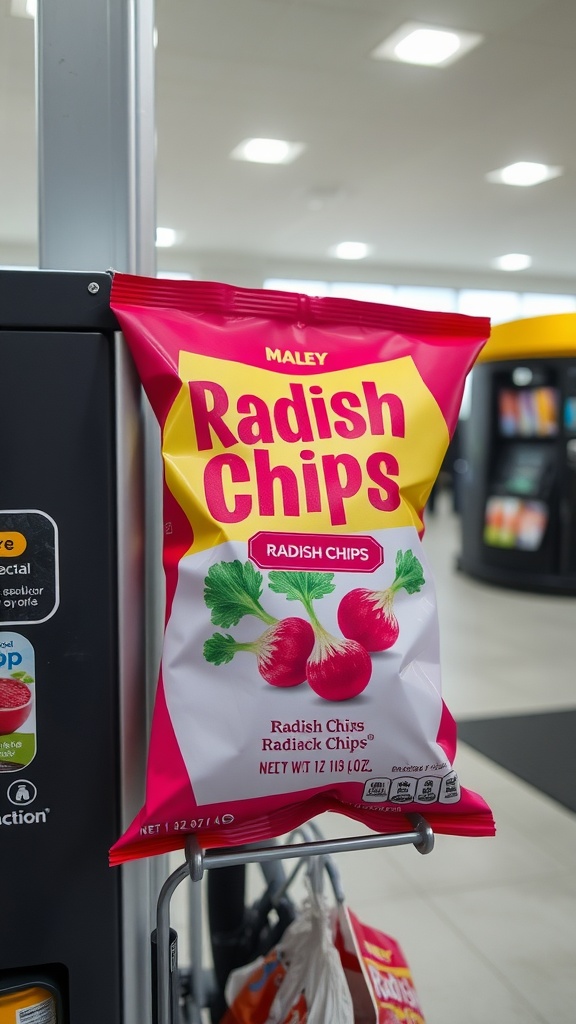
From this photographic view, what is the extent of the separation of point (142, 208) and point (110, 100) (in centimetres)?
11

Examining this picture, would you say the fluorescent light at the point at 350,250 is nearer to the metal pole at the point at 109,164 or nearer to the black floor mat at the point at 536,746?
the black floor mat at the point at 536,746

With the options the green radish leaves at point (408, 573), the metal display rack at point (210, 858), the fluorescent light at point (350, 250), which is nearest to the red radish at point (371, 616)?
the green radish leaves at point (408, 573)

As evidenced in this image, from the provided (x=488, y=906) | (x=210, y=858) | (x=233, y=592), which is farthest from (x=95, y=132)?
(x=488, y=906)

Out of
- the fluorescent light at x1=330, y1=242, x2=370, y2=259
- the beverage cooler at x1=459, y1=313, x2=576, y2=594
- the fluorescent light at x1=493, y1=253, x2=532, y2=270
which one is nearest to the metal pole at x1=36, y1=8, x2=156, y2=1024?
the beverage cooler at x1=459, y1=313, x2=576, y2=594

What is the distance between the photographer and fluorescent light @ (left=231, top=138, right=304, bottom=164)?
676cm

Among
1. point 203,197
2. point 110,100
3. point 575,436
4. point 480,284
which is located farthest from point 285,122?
point 480,284

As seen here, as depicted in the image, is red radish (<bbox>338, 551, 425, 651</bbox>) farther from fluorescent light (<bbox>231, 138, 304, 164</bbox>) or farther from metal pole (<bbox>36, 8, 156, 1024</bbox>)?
fluorescent light (<bbox>231, 138, 304, 164</bbox>)

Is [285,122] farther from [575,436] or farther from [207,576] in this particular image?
[207,576]

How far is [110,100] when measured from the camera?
89cm

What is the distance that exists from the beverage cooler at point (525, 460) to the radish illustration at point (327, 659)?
5600mm

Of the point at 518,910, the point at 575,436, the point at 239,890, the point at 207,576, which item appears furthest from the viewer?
the point at 575,436

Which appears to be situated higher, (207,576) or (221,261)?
(221,261)

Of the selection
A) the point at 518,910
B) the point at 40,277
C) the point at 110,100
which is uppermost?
the point at 110,100

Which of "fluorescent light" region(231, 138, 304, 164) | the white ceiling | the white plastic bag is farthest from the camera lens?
"fluorescent light" region(231, 138, 304, 164)
